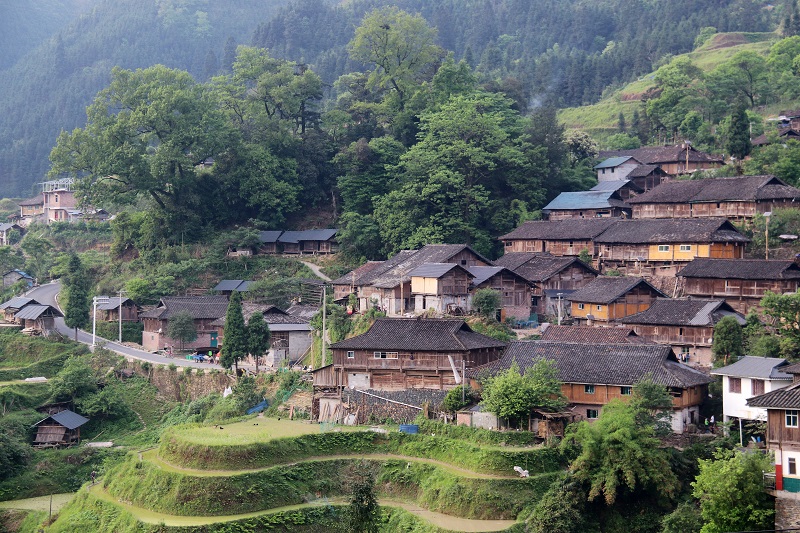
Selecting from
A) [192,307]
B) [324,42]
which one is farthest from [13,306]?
[324,42]

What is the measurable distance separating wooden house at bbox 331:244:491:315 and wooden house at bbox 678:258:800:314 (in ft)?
32.6

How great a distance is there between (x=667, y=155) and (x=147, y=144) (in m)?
31.3

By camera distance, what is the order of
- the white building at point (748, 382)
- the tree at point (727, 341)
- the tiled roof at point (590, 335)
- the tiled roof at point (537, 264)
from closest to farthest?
the white building at point (748, 382), the tree at point (727, 341), the tiled roof at point (590, 335), the tiled roof at point (537, 264)

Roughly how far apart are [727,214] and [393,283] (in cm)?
1653

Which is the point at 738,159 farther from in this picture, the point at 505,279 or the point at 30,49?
the point at 30,49

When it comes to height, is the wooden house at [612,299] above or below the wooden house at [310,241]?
below

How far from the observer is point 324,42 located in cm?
12488

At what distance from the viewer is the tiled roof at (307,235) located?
2351 inches

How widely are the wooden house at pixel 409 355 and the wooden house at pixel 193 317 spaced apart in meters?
14.6

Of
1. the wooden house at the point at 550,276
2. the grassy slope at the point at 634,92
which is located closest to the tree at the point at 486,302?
the wooden house at the point at 550,276

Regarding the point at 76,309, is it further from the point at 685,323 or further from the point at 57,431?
the point at 685,323

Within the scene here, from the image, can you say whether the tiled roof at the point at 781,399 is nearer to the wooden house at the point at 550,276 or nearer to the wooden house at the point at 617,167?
the wooden house at the point at 550,276

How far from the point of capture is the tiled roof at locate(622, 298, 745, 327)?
1545 inches

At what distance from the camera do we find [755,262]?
4212 centimetres
